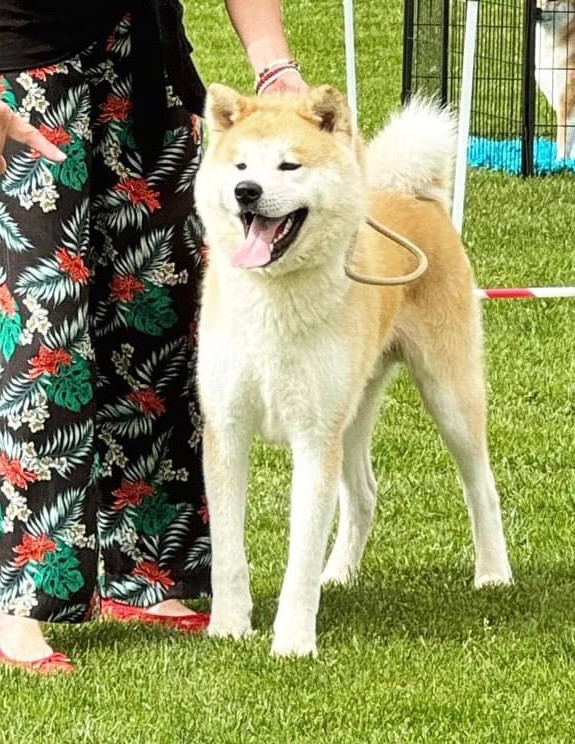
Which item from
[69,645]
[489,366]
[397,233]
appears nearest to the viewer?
[69,645]

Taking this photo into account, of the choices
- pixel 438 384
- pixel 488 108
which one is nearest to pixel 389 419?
pixel 438 384

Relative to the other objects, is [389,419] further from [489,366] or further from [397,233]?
[397,233]

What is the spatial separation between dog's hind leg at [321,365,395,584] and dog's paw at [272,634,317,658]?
68 cm

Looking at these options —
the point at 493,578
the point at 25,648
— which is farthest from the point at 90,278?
the point at 493,578

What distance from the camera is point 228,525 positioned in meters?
3.79

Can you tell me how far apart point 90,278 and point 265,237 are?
0.46 meters

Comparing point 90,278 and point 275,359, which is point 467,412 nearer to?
point 275,359

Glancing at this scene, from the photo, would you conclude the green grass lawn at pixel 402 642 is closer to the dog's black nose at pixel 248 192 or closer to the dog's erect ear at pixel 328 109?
the dog's black nose at pixel 248 192

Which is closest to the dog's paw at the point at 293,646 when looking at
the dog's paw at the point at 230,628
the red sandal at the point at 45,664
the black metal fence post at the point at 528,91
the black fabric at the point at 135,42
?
the dog's paw at the point at 230,628

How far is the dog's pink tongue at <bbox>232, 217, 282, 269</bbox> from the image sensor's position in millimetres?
3488

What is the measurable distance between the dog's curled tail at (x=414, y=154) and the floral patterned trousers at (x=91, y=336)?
1.89ft

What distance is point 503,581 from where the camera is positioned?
4281mm

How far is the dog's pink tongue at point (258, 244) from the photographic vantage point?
349cm

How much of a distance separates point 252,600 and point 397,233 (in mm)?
923
